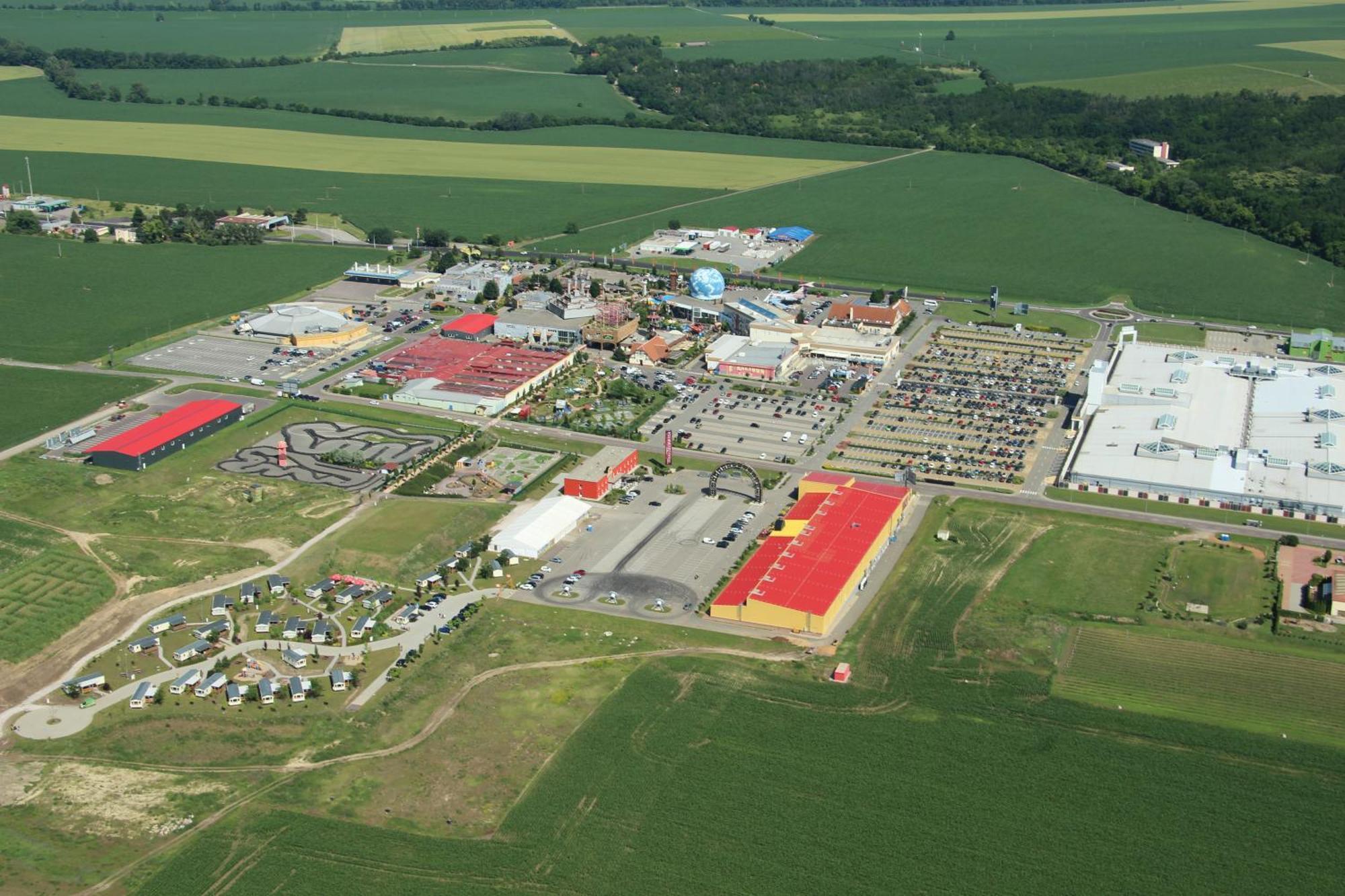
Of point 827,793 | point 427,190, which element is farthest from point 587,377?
point 427,190

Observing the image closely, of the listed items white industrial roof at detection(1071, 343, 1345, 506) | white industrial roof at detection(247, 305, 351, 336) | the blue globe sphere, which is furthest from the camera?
the blue globe sphere

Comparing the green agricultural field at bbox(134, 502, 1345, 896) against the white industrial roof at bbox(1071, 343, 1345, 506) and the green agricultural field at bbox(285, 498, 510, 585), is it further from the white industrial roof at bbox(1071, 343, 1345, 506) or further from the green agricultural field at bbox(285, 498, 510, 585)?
the white industrial roof at bbox(1071, 343, 1345, 506)

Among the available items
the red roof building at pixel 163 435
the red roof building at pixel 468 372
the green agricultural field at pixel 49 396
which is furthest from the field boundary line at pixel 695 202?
the red roof building at pixel 163 435

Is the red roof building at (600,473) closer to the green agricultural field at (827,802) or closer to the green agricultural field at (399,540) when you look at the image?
the green agricultural field at (399,540)

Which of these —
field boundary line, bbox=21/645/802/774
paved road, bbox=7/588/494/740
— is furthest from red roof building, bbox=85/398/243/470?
field boundary line, bbox=21/645/802/774

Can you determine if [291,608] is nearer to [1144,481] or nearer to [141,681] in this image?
[141,681]

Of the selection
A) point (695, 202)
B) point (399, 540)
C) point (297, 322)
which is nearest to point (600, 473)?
point (399, 540)
